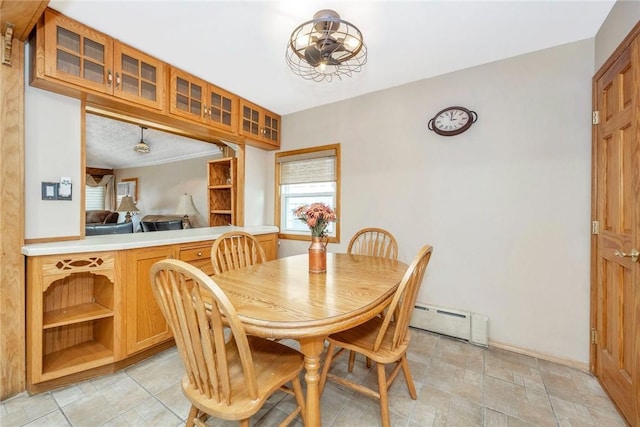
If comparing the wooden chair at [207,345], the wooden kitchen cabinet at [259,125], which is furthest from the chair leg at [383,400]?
the wooden kitchen cabinet at [259,125]

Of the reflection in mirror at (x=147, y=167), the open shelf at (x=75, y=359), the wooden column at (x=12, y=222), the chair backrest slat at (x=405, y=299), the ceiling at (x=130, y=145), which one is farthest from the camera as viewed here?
the reflection in mirror at (x=147, y=167)

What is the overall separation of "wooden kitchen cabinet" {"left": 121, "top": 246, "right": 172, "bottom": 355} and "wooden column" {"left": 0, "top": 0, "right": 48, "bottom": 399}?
53 centimetres

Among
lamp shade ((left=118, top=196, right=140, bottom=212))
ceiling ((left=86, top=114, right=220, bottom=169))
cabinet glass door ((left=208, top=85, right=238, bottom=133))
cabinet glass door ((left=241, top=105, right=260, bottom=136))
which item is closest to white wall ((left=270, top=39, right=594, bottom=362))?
cabinet glass door ((left=241, top=105, right=260, bottom=136))

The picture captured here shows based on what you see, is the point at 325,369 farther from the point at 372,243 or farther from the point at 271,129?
the point at 271,129

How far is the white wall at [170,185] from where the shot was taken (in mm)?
4512

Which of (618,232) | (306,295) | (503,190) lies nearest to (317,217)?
(306,295)

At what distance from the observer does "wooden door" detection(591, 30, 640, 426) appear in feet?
4.66

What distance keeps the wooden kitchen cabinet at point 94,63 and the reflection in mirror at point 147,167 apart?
1.63 metres

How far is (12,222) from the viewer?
5.46ft

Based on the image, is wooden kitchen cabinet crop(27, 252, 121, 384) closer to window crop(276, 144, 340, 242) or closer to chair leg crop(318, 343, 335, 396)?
chair leg crop(318, 343, 335, 396)

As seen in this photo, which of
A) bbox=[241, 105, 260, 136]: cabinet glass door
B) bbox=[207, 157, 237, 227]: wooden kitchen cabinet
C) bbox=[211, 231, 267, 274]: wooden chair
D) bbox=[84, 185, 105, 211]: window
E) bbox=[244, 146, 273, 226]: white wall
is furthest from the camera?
bbox=[84, 185, 105, 211]: window

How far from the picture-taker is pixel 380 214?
2.82 m

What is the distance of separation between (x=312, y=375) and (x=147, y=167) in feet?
19.7

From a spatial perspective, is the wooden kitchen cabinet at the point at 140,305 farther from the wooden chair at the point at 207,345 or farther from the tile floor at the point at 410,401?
the wooden chair at the point at 207,345
